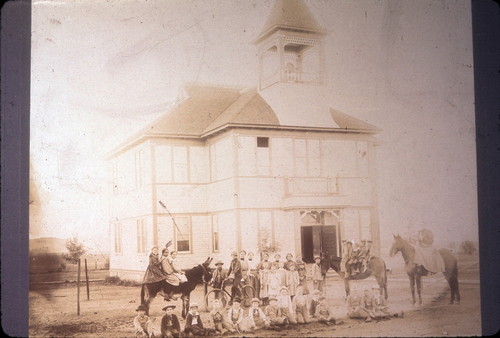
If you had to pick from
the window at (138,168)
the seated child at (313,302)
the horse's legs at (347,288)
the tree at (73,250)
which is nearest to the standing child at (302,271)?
the seated child at (313,302)

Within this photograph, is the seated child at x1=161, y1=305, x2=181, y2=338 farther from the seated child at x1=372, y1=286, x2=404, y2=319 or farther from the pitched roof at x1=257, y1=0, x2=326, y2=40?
the pitched roof at x1=257, y1=0, x2=326, y2=40

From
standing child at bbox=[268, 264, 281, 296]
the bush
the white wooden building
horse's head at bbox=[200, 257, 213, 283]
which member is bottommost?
standing child at bbox=[268, 264, 281, 296]

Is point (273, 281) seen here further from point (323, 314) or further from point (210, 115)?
point (210, 115)

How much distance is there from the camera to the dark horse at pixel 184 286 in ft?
14.3

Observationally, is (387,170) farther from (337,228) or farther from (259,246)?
(259,246)

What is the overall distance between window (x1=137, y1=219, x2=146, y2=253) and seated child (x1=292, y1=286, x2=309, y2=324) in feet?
4.02

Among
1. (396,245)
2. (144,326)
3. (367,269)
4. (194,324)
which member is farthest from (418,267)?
(144,326)

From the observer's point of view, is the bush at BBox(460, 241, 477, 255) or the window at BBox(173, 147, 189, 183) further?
the bush at BBox(460, 241, 477, 255)

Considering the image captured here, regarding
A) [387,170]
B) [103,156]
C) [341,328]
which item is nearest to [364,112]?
[387,170]

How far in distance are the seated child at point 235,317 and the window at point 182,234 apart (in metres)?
0.54

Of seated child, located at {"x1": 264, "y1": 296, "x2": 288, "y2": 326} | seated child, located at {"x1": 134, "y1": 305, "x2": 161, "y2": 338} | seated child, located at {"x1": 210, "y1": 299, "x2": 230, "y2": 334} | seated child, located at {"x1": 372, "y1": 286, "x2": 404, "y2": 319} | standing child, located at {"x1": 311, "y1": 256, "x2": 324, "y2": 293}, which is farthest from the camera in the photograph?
seated child, located at {"x1": 372, "y1": 286, "x2": 404, "y2": 319}

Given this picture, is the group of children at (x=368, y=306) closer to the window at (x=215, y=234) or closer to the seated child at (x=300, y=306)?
the seated child at (x=300, y=306)

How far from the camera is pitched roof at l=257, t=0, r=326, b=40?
462 centimetres

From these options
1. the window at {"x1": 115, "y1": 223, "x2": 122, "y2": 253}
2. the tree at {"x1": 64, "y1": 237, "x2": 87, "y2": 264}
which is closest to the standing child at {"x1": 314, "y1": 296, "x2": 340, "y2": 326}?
the window at {"x1": 115, "y1": 223, "x2": 122, "y2": 253}
